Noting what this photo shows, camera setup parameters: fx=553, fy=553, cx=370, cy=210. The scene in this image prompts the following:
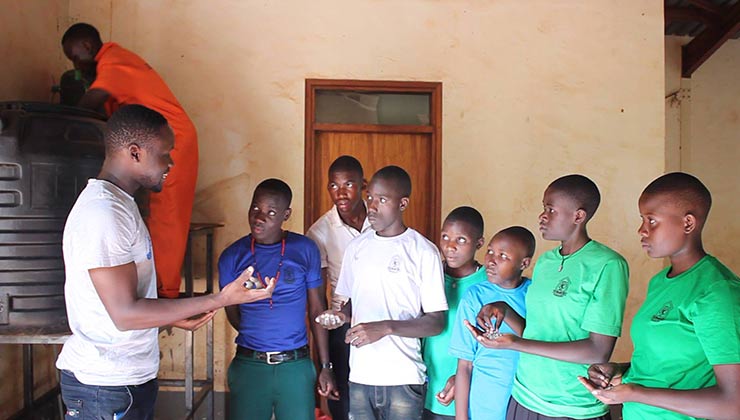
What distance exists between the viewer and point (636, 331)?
1531 millimetres

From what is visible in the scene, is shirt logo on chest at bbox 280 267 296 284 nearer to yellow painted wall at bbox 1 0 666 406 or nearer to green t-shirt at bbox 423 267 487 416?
green t-shirt at bbox 423 267 487 416

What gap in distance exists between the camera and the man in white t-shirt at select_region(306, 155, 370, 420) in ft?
8.36

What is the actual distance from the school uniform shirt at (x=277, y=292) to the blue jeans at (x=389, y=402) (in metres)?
0.41

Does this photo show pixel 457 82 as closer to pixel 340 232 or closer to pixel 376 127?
pixel 376 127

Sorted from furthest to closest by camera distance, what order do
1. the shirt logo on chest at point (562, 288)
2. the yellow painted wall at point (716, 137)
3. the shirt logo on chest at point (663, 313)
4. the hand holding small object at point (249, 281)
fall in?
the yellow painted wall at point (716, 137)
the shirt logo on chest at point (562, 288)
the hand holding small object at point (249, 281)
the shirt logo on chest at point (663, 313)

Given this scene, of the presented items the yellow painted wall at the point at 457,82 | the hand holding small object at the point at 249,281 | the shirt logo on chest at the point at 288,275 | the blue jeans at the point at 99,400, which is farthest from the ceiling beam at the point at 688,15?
the blue jeans at the point at 99,400

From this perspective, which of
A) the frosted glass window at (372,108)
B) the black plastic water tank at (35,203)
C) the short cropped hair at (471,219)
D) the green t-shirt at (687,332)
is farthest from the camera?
the frosted glass window at (372,108)

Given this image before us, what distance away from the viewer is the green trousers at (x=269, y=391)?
2252mm

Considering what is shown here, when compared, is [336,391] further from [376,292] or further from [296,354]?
[376,292]

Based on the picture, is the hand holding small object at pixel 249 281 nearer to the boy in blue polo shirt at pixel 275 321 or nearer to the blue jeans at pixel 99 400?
the blue jeans at pixel 99 400

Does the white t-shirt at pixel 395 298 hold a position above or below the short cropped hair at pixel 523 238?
below

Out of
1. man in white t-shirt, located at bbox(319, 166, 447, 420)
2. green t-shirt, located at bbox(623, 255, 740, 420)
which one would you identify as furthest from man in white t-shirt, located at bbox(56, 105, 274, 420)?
green t-shirt, located at bbox(623, 255, 740, 420)

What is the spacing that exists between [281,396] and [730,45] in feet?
20.7

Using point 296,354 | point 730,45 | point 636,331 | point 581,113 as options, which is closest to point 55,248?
point 296,354
